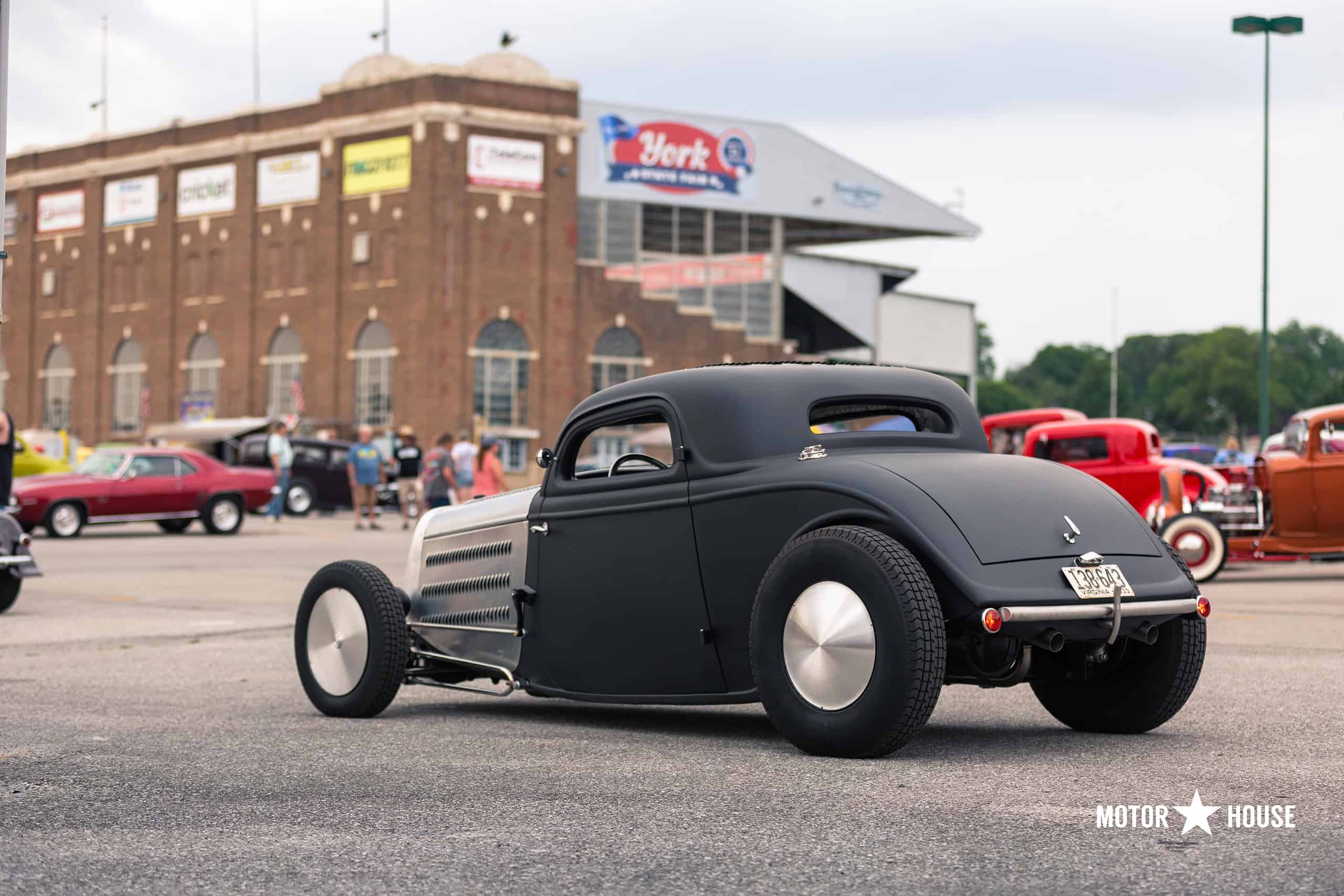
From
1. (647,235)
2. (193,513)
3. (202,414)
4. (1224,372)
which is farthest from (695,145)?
(1224,372)

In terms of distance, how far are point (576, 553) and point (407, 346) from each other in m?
51.2

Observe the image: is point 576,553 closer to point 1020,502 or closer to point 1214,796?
point 1020,502

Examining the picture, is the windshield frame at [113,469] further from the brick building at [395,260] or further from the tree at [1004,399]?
the tree at [1004,399]

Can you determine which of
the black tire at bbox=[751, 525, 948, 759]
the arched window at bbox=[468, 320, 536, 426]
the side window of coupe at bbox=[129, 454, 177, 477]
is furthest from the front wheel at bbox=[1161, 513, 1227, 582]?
the arched window at bbox=[468, 320, 536, 426]

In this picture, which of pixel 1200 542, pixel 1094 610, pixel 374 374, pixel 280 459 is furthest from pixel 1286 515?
pixel 374 374

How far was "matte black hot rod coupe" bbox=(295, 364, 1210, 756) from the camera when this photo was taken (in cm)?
592

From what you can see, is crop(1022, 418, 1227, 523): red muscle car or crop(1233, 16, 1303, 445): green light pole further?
crop(1233, 16, 1303, 445): green light pole

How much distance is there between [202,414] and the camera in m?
64.4

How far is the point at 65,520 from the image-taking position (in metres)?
28.7

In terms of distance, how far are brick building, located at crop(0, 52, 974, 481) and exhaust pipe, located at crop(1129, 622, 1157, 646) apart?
51525 mm

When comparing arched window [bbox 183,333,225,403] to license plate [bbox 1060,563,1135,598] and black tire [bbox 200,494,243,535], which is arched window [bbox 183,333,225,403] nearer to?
black tire [bbox 200,494,243,535]

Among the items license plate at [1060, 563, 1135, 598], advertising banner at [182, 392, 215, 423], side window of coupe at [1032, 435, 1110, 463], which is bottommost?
license plate at [1060, 563, 1135, 598]

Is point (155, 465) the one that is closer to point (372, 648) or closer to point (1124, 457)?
point (1124, 457)

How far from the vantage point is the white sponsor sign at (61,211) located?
6894cm
